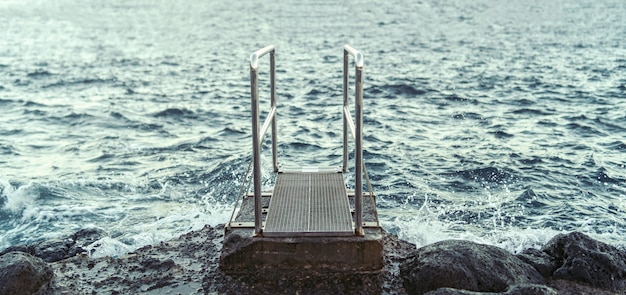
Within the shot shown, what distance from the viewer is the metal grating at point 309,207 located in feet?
16.5

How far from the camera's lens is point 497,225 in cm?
789

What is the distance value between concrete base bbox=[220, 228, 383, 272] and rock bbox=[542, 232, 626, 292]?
1416 mm

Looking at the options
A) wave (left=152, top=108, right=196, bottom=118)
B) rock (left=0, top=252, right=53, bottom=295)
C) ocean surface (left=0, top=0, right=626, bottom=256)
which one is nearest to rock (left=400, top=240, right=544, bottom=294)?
ocean surface (left=0, top=0, right=626, bottom=256)

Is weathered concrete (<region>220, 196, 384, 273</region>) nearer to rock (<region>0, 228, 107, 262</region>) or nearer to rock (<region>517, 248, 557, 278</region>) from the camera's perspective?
rock (<region>517, 248, 557, 278</region>)

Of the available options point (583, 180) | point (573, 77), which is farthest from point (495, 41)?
point (583, 180)

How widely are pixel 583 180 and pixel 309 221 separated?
6049 millimetres

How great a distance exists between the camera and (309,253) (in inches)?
193

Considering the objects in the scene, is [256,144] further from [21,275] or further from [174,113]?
[174,113]

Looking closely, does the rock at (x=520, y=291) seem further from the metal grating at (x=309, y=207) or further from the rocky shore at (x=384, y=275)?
the metal grating at (x=309, y=207)

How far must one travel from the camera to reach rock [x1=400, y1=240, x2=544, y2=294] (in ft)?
15.2

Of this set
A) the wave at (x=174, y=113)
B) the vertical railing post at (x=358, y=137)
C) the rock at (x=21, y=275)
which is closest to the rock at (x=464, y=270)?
the vertical railing post at (x=358, y=137)

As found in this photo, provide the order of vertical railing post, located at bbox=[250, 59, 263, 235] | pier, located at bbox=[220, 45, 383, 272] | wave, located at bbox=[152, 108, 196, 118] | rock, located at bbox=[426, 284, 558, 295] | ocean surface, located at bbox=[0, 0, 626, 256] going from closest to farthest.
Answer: rock, located at bbox=[426, 284, 558, 295]
vertical railing post, located at bbox=[250, 59, 263, 235]
pier, located at bbox=[220, 45, 383, 272]
ocean surface, located at bbox=[0, 0, 626, 256]
wave, located at bbox=[152, 108, 196, 118]

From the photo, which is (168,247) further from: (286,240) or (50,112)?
(50,112)

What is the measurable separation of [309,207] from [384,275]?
0.94m
